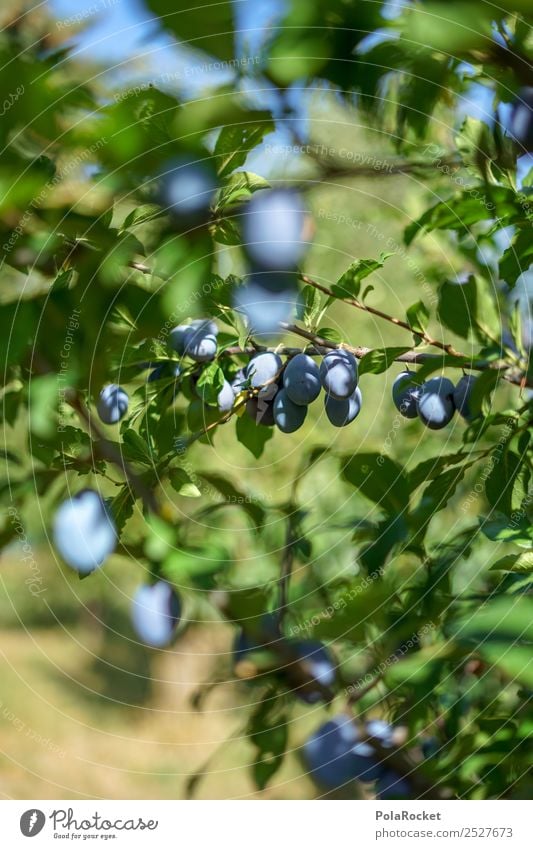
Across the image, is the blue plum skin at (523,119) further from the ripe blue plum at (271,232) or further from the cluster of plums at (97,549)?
the cluster of plums at (97,549)

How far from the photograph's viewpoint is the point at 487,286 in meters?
0.61

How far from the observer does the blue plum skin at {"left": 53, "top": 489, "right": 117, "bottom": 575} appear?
0.55 meters

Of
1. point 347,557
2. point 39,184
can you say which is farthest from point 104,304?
point 347,557

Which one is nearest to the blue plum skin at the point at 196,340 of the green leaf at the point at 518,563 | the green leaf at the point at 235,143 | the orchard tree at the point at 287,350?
the orchard tree at the point at 287,350

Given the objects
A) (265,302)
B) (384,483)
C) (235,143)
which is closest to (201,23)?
(235,143)

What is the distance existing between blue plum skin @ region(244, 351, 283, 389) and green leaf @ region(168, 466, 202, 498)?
2.9 inches

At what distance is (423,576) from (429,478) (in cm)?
7

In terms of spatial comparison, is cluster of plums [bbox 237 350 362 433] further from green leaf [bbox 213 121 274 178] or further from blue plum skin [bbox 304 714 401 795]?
blue plum skin [bbox 304 714 401 795]

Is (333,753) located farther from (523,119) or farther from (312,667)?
(523,119)

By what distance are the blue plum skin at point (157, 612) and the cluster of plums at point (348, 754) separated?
13 centimetres
